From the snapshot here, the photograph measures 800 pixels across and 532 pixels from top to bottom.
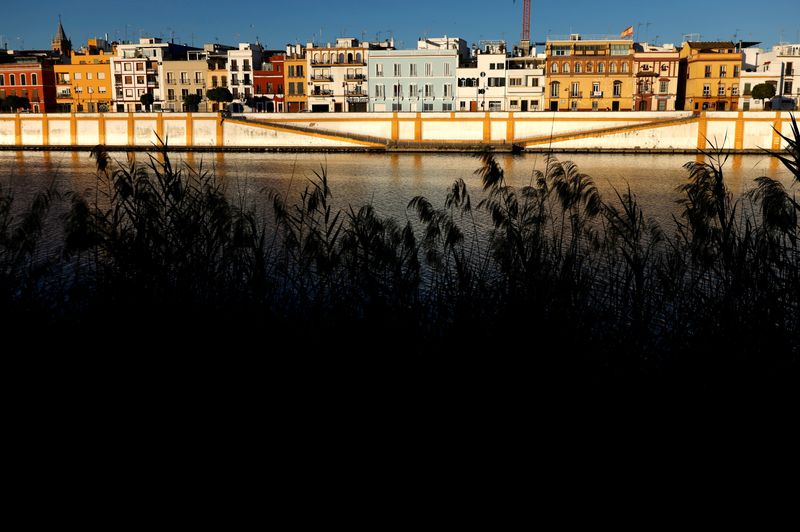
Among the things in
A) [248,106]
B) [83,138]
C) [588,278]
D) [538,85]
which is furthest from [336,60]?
[588,278]

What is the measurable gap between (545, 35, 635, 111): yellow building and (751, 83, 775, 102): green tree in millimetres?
7464

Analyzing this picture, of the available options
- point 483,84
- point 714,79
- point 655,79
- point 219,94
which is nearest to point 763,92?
point 714,79

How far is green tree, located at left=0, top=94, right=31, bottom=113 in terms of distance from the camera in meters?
55.4

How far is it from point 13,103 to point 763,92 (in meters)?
45.9

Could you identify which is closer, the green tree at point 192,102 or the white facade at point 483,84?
the white facade at point 483,84

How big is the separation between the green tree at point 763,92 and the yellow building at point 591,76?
7.46 m

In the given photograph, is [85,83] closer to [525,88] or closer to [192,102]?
[192,102]

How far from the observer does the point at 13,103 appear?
183 ft

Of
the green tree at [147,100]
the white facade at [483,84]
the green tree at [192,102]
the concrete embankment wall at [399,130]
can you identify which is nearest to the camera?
the concrete embankment wall at [399,130]

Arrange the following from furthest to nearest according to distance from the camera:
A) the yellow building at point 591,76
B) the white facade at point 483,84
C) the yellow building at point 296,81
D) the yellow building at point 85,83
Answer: the yellow building at point 85,83, the yellow building at point 296,81, the white facade at point 483,84, the yellow building at point 591,76

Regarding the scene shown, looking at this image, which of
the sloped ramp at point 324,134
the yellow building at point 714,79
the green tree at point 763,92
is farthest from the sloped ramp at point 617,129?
the yellow building at point 714,79

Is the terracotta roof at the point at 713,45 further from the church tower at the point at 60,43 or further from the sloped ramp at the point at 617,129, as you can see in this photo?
the church tower at the point at 60,43

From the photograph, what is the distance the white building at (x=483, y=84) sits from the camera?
55.5 metres

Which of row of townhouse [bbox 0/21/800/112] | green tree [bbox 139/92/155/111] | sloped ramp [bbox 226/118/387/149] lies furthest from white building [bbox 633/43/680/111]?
green tree [bbox 139/92/155/111]
